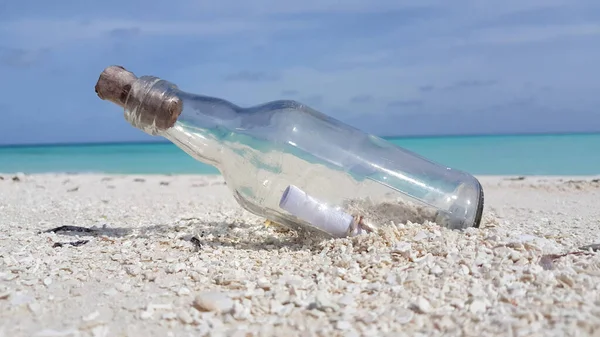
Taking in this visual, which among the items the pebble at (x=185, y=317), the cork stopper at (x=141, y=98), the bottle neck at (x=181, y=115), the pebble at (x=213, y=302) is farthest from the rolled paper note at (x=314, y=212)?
the pebble at (x=185, y=317)

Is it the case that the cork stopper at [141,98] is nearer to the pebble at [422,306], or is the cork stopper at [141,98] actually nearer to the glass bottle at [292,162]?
the glass bottle at [292,162]

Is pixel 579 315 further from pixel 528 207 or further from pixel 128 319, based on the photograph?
pixel 528 207

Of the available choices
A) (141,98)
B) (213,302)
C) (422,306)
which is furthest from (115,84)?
(422,306)

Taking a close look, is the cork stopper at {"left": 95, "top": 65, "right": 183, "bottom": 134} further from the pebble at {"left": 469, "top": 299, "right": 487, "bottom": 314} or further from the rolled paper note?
the pebble at {"left": 469, "top": 299, "right": 487, "bottom": 314}

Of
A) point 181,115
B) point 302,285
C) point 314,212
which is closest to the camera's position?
point 302,285

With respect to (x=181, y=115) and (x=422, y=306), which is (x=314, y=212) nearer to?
(x=181, y=115)

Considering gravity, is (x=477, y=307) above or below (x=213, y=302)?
above

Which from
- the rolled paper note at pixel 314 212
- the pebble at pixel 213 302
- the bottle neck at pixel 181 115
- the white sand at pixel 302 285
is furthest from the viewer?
the bottle neck at pixel 181 115

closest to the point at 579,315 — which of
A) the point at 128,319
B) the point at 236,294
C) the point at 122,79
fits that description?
the point at 236,294

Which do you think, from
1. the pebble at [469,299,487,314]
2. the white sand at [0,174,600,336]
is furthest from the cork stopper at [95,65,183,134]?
the pebble at [469,299,487,314]
